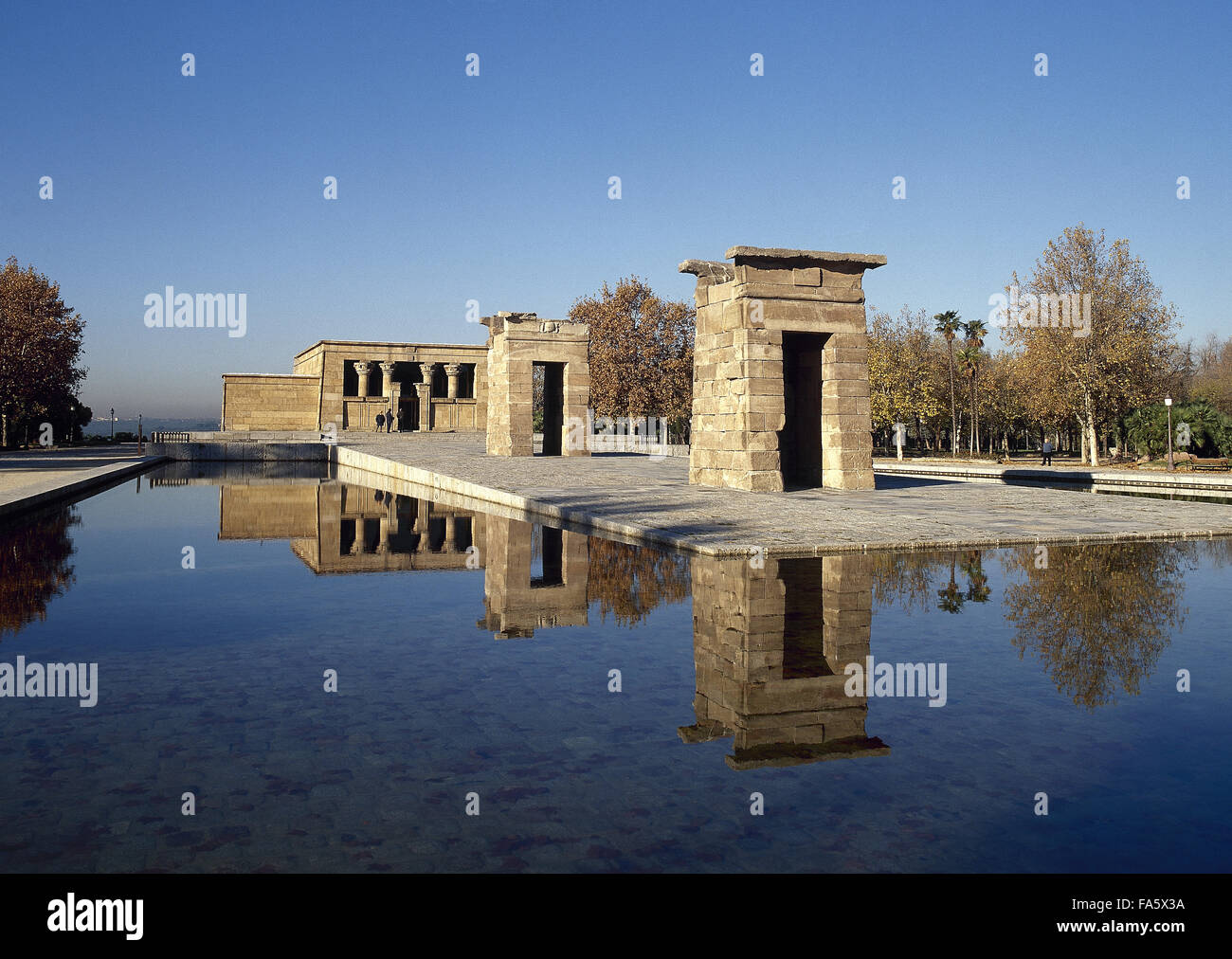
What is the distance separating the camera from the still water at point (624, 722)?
3004 mm

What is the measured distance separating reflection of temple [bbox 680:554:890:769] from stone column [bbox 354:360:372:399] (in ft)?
145

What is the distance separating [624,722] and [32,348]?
43.6 m

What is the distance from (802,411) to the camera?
59.5 feet

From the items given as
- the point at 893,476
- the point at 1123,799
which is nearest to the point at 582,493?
the point at 893,476

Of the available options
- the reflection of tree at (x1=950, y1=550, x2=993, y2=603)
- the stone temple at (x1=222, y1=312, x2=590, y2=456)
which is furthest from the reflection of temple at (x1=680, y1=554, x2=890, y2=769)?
the stone temple at (x1=222, y1=312, x2=590, y2=456)

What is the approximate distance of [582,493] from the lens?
1590cm

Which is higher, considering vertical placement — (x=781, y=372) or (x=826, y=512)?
(x=781, y=372)

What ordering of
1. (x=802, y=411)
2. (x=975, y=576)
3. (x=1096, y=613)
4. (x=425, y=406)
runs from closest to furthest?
1. (x=1096, y=613)
2. (x=975, y=576)
3. (x=802, y=411)
4. (x=425, y=406)

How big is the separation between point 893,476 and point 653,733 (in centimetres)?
1910

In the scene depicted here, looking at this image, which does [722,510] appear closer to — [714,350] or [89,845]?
[714,350]

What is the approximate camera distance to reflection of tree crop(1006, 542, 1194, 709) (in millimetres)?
5168

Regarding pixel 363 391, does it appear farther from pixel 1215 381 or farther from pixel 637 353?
pixel 1215 381

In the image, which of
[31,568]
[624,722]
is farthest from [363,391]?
[624,722]
